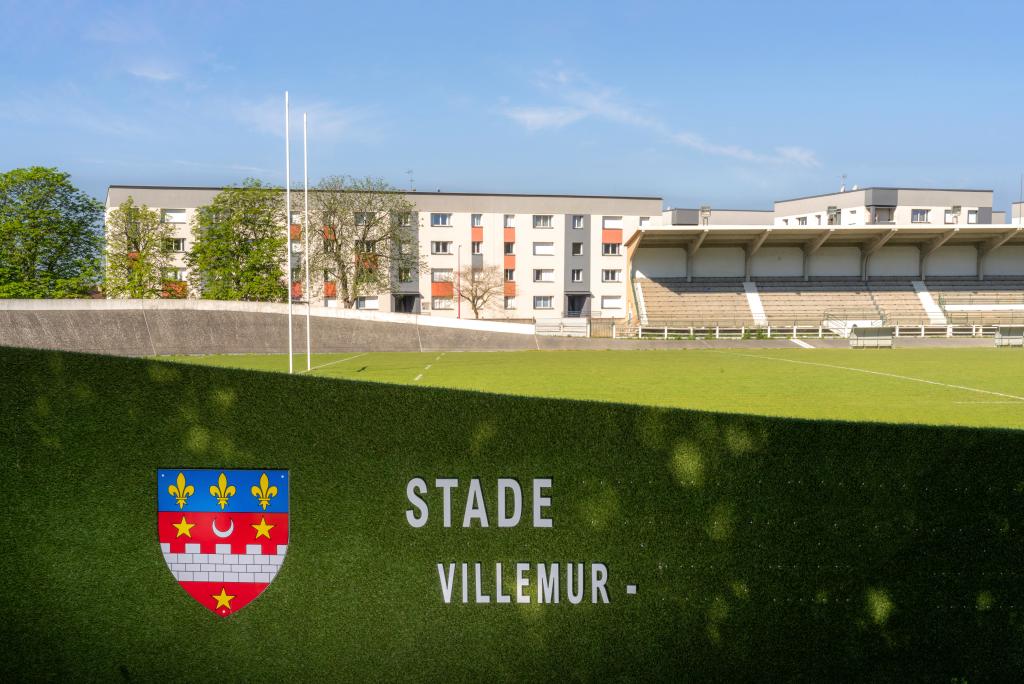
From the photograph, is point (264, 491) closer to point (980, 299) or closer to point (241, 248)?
point (241, 248)

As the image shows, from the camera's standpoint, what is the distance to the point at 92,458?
3.27 meters

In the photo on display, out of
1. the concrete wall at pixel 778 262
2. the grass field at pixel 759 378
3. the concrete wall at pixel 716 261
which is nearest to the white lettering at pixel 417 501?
the grass field at pixel 759 378

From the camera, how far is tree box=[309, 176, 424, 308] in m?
52.1

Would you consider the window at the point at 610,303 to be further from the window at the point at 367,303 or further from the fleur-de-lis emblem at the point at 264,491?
the fleur-de-lis emblem at the point at 264,491

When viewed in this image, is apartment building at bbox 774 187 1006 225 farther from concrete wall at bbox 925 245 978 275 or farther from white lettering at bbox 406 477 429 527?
white lettering at bbox 406 477 429 527

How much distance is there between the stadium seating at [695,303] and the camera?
4623cm

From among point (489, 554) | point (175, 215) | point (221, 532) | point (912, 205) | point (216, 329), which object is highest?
point (912, 205)

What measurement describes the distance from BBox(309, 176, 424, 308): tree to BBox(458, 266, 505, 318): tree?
6.78 m

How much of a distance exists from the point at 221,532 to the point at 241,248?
4382 centimetres

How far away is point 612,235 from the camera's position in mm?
65125

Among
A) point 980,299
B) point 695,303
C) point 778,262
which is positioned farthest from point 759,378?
point 980,299

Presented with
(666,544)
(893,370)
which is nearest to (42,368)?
(666,544)

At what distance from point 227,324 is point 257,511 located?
35.2m

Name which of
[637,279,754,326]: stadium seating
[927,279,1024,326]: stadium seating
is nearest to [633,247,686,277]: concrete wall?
[637,279,754,326]: stadium seating
